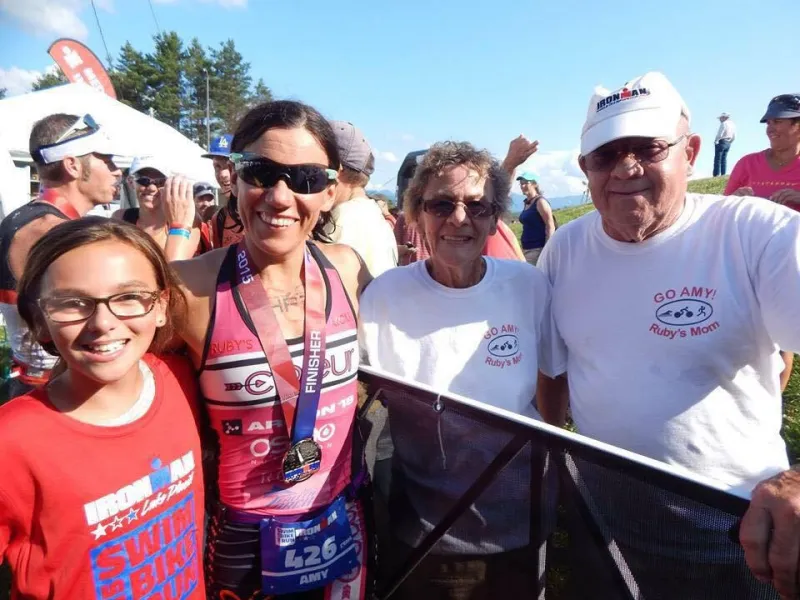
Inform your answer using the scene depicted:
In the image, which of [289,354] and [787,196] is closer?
[289,354]

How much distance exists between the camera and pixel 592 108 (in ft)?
6.77

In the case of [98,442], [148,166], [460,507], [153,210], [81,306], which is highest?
[148,166]

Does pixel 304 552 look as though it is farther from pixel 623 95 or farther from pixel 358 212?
pixel 623 95

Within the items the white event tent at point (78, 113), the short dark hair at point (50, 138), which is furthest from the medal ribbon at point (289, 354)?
the white event tent at point (78, 113)

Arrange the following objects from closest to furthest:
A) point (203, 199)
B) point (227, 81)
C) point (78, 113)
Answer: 1. point (203, 199)
2. point (78, 113)
3. point (227, 81)

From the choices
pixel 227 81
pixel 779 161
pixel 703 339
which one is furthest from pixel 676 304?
pixel 227 81

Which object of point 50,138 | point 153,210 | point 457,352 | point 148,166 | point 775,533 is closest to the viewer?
point 775,533

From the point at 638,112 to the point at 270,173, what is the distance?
1.40 meters

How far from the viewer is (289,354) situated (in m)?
1.78

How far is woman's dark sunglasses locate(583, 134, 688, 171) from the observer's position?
1932 millimetres

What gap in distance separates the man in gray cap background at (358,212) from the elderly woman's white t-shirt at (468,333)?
0.63m

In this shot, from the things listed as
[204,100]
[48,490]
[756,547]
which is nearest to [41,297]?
[48,490]

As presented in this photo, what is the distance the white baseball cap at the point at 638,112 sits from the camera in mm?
1903

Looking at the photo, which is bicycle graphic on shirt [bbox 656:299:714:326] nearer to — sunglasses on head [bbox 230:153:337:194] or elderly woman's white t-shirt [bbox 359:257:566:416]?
elderly woman's white t-shirt [bbox 359:257:566:416]
